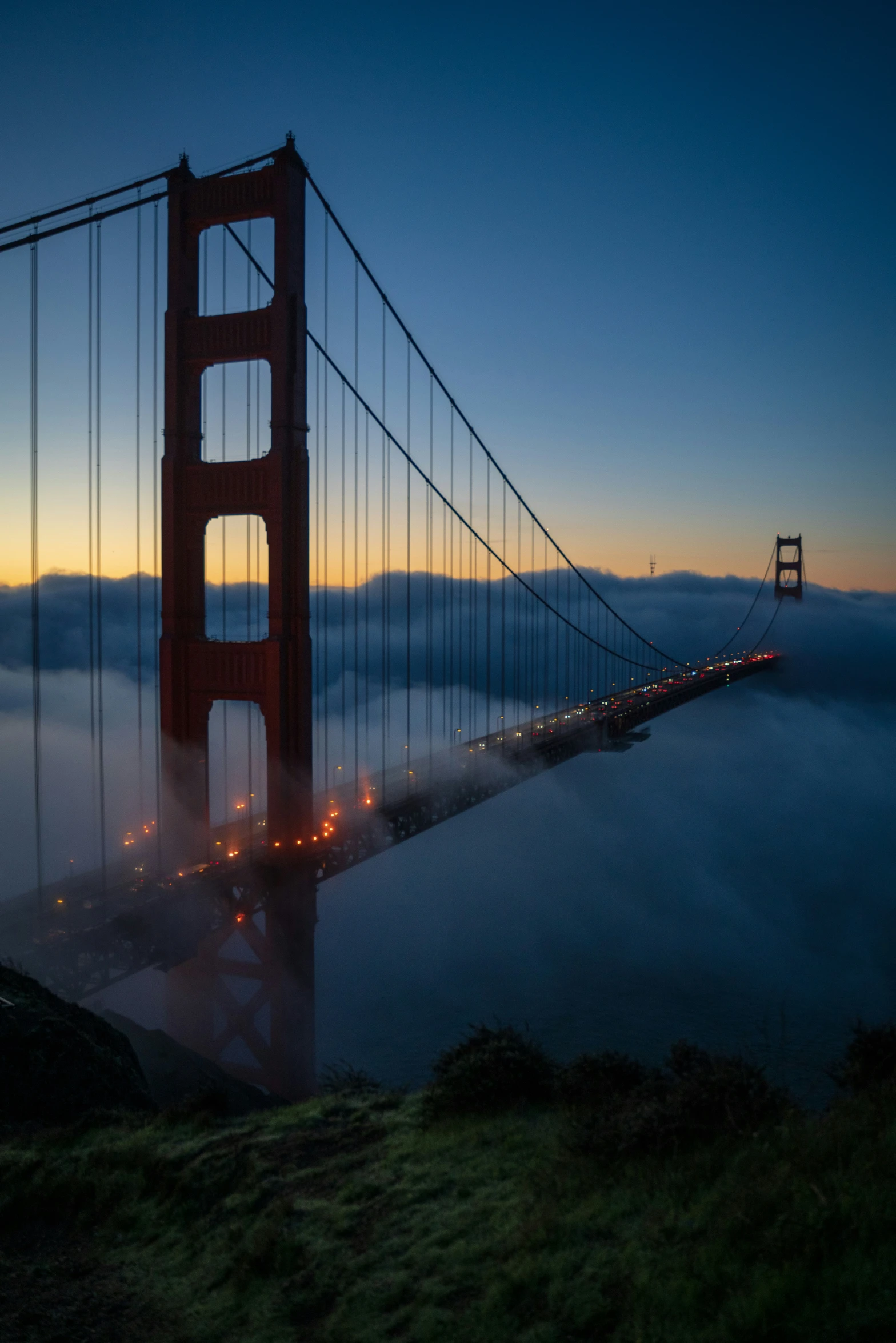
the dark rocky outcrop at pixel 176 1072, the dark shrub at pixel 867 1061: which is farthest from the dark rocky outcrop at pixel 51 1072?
the dark shrub at pixel 867 1061

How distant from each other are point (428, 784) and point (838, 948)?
33.8m

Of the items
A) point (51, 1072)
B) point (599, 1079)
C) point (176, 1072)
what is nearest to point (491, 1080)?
point (599, 1079)

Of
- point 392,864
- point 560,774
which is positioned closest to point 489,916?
point 392,864

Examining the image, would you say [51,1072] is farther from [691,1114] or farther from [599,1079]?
[691,1114]

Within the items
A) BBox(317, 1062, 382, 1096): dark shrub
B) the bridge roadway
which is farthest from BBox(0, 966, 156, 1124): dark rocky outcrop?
the bridge roadway

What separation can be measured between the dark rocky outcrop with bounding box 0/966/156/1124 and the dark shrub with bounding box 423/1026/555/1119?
4219mm

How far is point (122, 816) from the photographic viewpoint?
91438 millimetres

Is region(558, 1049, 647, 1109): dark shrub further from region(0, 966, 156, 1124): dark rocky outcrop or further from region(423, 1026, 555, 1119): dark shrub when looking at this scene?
region(0, 966, 156, 1124): dark rocky outcrop

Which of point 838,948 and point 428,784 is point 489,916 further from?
point 428,784

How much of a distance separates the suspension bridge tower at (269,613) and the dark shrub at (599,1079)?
12.6 m

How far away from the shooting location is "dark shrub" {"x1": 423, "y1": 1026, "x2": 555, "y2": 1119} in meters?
8.19

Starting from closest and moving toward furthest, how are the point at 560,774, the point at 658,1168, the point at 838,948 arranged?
the point at 658,1168 → the point at 838,948 → the point at 560,774

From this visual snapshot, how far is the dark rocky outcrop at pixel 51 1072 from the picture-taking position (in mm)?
10070

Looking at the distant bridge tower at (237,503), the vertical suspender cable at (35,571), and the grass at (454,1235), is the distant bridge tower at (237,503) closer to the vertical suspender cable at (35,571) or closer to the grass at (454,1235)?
the vertical suspender cable at (35,571)
